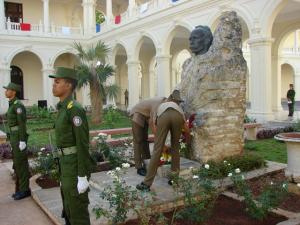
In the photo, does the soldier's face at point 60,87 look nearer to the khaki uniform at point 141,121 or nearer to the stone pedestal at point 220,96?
the khaki uniform at point 141,121

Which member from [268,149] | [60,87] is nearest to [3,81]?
[268,149]

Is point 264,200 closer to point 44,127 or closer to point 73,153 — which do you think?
point 73,153

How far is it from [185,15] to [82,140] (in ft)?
47.3

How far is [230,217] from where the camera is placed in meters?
4.28

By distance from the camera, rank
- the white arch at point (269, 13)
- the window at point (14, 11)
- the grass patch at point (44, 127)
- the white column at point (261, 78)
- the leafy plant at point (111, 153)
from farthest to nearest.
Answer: the window at point (14, 11)
the white column at point (261, 78)
the white arch at point (269, 13)
the grass patch at point (44, 127)
the leafy plant at point (111, 153)

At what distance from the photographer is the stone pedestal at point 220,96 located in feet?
19.1

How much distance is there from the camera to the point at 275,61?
18406 mm

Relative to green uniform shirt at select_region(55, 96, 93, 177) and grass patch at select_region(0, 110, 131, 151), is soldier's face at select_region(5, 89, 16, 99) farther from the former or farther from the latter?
grass patch at select_region(0, 110, 131, 151)

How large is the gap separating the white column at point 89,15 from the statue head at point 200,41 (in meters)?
20.4

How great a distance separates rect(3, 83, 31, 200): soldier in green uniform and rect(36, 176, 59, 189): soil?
0.45 m

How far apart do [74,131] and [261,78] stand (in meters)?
11.7

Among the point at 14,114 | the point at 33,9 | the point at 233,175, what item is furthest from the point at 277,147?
the point at 33,9

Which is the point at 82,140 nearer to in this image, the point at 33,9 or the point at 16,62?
the point at 16,62

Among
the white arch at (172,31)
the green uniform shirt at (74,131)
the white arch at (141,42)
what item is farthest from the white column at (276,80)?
the green uniform shirt at (74,131)
